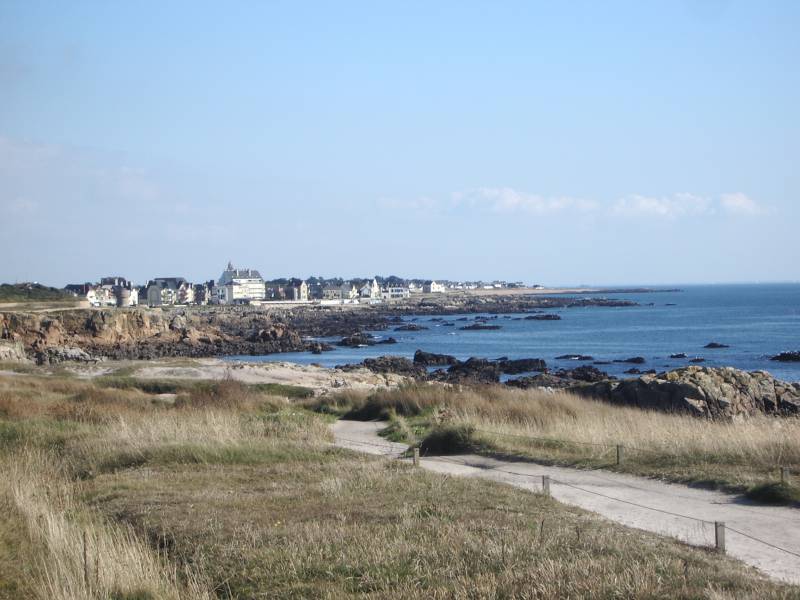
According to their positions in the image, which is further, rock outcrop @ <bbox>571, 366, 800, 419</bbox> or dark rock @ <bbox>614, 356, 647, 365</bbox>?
dark rock @ <bbox>614, 356, 647, 365</bbox>

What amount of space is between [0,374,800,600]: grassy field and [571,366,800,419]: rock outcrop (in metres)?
14.1

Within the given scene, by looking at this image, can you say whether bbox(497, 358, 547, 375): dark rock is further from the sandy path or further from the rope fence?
the rope fence

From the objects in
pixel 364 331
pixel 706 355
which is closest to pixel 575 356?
pixel 706 355

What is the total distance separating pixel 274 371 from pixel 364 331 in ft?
216

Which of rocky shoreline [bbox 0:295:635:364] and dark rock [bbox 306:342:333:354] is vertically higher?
rocky shoreline [bbox 0:295:635:364]

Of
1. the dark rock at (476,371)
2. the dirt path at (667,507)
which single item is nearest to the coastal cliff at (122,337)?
the dark rock at (476,371)

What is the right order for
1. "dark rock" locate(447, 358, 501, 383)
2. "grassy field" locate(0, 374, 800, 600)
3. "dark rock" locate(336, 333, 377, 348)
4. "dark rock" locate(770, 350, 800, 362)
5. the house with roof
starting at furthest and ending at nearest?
the house with roof < "dark rock" locate(336, 333, 377, 348) < "dark rock" locate(770, 350, 800, 362) < "dark rock" locate(447, 358, 501, 383) < "grassy field" locate(0, 374, 800, 600)

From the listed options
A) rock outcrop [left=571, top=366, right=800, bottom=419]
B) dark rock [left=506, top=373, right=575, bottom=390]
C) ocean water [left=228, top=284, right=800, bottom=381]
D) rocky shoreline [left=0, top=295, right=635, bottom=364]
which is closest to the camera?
rock outcrop [left=571, top=366, right=800, bottom=419]

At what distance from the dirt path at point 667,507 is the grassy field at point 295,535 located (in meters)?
0.72

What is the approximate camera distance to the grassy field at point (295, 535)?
7734mm

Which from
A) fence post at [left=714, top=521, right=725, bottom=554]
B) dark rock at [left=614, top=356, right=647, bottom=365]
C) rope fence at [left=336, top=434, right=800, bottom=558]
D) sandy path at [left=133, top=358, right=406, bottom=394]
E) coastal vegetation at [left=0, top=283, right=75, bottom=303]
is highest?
coastal vegetation at [left=0, top=283, right=75, bottom=303]

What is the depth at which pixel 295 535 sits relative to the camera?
9.64m

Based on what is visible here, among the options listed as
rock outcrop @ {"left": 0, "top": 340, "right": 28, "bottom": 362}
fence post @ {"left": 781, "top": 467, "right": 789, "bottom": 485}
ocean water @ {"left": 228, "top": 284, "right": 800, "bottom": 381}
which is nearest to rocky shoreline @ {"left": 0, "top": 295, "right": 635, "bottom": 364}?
rock outcrop @ {"left": 0, "top": 340, "right": 28, "bottom": 362}

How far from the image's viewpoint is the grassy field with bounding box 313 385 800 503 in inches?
574
